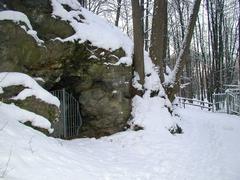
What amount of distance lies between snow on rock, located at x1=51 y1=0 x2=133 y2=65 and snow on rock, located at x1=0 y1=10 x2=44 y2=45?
2.96 feet

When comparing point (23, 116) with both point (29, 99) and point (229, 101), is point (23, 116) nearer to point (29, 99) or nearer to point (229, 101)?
point (29, 99)

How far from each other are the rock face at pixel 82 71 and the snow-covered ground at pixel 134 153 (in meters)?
0.57

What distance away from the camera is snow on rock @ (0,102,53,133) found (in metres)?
7.16

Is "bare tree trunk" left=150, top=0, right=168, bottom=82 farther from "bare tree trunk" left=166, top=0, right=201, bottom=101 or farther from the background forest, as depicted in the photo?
the background forest

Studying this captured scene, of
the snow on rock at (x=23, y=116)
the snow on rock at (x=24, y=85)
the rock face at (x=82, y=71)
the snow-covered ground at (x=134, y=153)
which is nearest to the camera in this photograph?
the snow-covered ground at (x=134, y=153)

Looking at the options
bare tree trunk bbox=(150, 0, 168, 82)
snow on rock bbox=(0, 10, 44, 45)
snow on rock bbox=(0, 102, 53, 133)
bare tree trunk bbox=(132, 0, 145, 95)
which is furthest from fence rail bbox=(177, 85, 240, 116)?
snow on rock bbox=(0, 102, 53, 133)

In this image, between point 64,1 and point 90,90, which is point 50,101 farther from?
point 64,1

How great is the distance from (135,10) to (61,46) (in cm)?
260

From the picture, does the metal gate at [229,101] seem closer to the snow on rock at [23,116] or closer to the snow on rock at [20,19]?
the snow on rock at [20,19]

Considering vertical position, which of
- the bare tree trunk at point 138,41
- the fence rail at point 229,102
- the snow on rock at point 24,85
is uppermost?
the bare tree trunk at point 138,41

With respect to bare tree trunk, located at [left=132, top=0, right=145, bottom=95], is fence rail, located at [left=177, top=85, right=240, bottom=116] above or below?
below

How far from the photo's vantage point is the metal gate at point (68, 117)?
10.4 metres

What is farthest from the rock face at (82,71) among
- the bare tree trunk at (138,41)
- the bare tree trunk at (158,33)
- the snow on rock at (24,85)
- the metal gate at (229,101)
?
the metal gate at (229,101)

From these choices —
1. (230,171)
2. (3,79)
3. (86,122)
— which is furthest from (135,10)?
(230,171)
